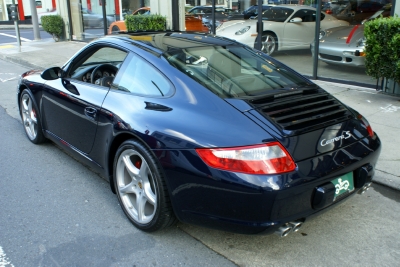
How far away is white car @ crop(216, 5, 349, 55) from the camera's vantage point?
872cm

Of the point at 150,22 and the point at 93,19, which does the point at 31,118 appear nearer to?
the point at 150,22

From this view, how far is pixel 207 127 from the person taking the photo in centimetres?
274

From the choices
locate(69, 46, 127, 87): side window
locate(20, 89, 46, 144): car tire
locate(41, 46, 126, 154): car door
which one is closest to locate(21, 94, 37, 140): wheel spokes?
locate(20, 89, 46, 144): car tire

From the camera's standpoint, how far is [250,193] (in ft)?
8.25

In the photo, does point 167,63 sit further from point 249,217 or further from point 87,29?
point 87,29

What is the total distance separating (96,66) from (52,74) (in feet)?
1.50

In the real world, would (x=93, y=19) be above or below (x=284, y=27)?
below

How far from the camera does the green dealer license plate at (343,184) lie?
2775 millimetres

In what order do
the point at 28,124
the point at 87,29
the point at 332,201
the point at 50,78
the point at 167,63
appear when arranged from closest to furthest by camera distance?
the point at 332,201
the point at 167,63
the point at 50,78
the point at 28,124
the point at 87,29

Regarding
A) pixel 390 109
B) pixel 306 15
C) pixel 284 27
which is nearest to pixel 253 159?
pixel 390 109

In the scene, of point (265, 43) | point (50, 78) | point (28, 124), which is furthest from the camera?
point (265, 43)

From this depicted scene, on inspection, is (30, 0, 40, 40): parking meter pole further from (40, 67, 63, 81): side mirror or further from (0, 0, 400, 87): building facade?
(40, 67, 63, 81): side mirror

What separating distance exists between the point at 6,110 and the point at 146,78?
15.5ft

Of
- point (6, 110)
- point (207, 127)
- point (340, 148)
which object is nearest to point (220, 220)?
point (207, 127)
